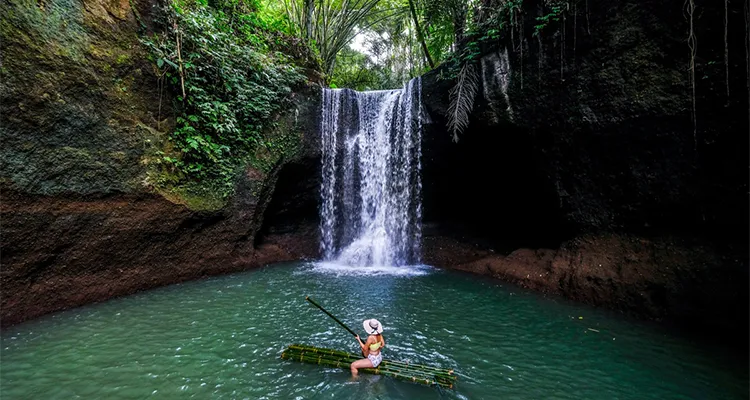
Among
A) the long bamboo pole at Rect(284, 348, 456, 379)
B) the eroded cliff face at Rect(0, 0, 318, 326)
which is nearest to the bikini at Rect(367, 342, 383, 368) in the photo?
the long bamboo pole at Rect(284, 348, 456, 379)

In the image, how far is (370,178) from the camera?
10141 mm

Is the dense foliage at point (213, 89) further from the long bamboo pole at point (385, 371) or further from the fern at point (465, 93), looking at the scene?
the fern at point (465, 93)

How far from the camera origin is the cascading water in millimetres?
9688

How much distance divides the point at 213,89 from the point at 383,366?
7038 millimetres

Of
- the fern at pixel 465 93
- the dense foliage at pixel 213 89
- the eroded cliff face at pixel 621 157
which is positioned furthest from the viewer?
the fern at pixel 465 93

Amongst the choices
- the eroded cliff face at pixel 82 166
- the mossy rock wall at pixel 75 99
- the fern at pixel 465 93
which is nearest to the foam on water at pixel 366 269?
the eroded cliff face at pixel 82 166

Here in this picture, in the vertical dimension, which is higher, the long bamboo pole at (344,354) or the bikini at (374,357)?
the bikini at (374,357)

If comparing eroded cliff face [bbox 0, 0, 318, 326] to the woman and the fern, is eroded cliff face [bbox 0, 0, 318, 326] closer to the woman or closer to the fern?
the woman

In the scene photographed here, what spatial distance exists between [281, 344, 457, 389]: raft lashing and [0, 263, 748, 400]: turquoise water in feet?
0.27

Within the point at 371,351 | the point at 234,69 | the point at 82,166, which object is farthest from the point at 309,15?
the point at 371,351

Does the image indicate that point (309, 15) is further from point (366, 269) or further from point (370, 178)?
point (366, 269)

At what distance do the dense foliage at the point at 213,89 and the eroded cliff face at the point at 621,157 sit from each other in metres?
4.95

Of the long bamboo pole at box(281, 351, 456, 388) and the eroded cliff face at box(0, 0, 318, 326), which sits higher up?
the eroded cliff face at box(0, 0, 318, 326)

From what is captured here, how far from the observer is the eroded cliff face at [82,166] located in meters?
4.46
